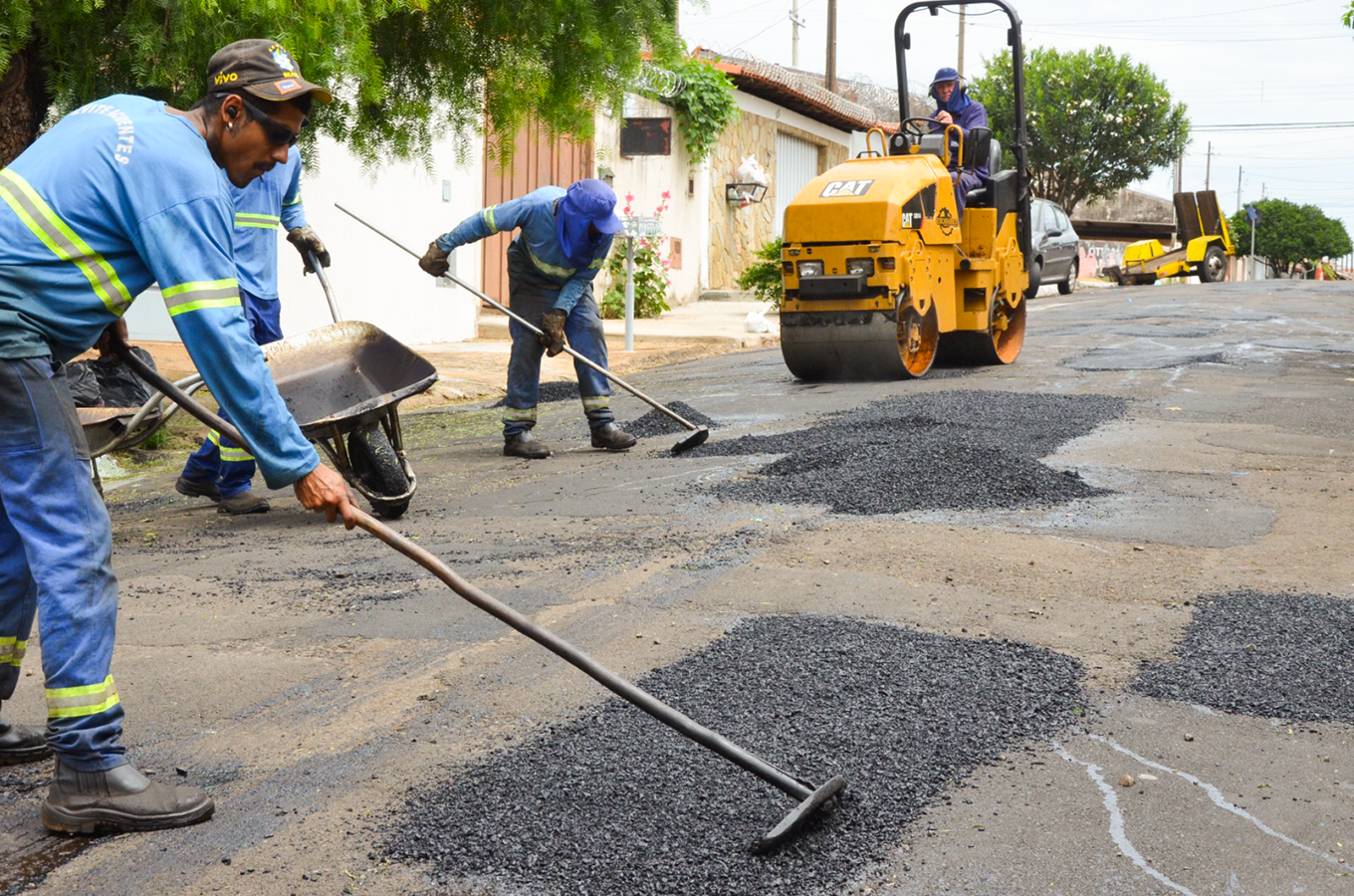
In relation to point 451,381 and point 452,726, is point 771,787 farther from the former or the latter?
point 451,381

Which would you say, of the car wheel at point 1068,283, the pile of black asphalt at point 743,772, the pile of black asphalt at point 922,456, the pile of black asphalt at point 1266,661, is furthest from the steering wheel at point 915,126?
the car wheel at point 1068,283

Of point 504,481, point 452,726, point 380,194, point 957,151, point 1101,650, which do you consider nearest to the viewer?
point 452,726

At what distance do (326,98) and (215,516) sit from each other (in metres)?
3.73

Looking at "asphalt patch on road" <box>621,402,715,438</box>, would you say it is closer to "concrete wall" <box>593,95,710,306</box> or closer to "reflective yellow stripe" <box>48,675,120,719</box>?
"reflective yellow stripe" <box>48,675,120,719</box>

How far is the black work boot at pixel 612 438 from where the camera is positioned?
795 centimetres

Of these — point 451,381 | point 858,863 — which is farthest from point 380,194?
point 858,863

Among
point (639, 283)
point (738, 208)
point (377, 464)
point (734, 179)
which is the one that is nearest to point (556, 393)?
point (377, 464)

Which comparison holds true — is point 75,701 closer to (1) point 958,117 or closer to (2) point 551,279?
(2) point 551,279

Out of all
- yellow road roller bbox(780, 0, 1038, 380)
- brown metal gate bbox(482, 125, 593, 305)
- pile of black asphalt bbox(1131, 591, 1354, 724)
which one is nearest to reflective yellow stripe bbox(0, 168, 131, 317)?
pile of black asphalt bbox(1131, 591, 1354, 724)

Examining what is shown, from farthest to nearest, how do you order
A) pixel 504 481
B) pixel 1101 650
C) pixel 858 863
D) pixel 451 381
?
pixel 451 381 → pixel 504 481 → pixel 1101 650 → pixel 858 863

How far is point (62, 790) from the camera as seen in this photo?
2.95 m

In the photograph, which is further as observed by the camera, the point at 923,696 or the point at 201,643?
the point at 201,643

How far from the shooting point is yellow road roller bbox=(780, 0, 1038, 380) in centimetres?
948

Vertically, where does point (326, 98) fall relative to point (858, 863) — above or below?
above
